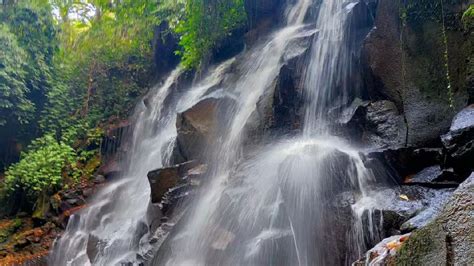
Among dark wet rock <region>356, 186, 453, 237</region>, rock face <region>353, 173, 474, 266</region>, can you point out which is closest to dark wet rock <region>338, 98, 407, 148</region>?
dark wet rock <region>356, 186, 453, 237</region>

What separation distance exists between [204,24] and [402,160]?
318 inches

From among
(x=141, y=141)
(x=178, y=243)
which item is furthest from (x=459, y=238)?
(x=141, y=141)

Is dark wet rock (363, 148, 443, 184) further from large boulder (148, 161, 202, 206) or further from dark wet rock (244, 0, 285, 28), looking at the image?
dark wet rock (244, 0, 285, 28)

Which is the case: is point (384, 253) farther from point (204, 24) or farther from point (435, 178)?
point (204, 24)

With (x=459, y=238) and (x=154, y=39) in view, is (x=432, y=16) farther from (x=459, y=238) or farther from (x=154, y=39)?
(x=154, y=39)

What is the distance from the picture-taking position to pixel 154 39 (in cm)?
1499

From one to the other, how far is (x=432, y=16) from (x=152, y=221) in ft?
19.3

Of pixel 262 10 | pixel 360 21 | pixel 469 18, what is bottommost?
pixel 469 18

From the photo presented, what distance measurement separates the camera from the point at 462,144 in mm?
4488

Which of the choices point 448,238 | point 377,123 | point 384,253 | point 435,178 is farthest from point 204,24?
point 448,238

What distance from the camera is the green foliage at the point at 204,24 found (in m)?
11.7

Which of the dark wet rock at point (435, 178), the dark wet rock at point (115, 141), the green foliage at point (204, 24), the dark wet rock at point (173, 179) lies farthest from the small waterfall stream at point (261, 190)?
the green foliage at point (204, 24)

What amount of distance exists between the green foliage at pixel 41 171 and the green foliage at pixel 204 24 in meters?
4.56

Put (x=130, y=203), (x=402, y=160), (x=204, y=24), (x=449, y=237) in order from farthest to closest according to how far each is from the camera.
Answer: (x=204, y=24) < (x=130, y=203) < (x=402, y=160) < (x=449, y=237)
